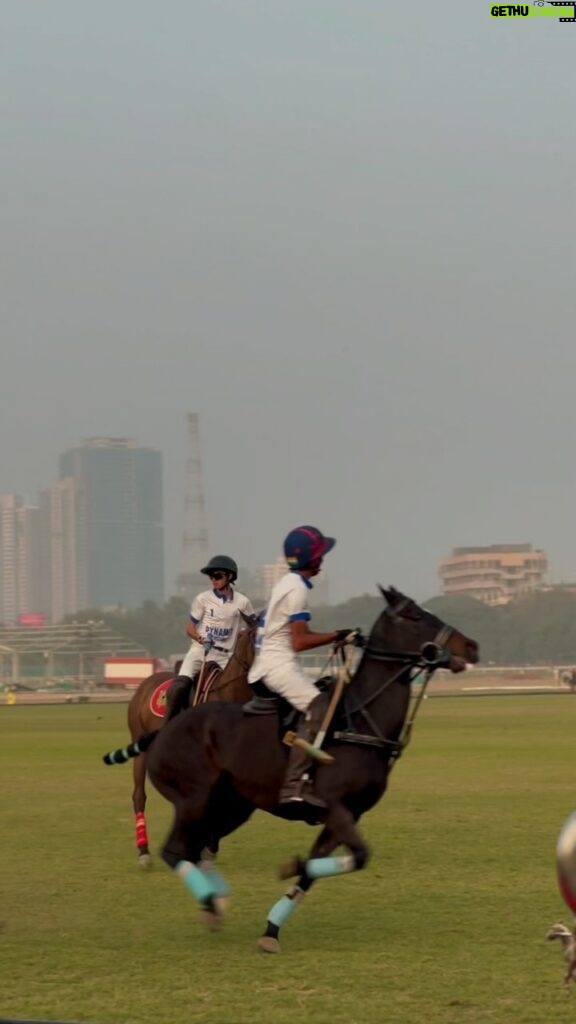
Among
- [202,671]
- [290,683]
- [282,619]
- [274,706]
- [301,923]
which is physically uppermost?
[282,619]

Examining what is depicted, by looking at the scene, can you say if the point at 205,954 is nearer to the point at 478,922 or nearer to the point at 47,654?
the point at 478,922

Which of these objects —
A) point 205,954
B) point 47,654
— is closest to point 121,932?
point 205,954

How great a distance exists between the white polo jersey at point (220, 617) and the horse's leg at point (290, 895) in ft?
12.8

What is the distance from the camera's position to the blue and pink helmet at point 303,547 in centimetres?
1091

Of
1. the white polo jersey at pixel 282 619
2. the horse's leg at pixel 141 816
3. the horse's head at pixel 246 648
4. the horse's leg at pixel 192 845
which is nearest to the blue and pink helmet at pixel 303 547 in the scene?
the white polo jersey at pixel 282 619

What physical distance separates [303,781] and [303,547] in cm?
147

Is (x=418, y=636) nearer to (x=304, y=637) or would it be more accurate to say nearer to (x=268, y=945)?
(x=304, y=637)

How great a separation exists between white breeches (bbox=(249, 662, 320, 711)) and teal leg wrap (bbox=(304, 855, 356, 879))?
101 cm

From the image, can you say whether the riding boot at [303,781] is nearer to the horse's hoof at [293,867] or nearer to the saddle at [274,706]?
the saddle at [274,706]

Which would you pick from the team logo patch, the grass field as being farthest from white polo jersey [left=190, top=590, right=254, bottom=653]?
the grass field

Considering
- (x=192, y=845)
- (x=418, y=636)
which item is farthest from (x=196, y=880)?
(x=418, y=636)

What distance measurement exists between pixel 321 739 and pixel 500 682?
11271 cm

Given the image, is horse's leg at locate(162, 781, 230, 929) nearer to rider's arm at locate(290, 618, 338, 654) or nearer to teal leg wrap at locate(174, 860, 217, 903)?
teal leg wrap at locate(174, 860, 217, 903)

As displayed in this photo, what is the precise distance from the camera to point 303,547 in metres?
10.9
